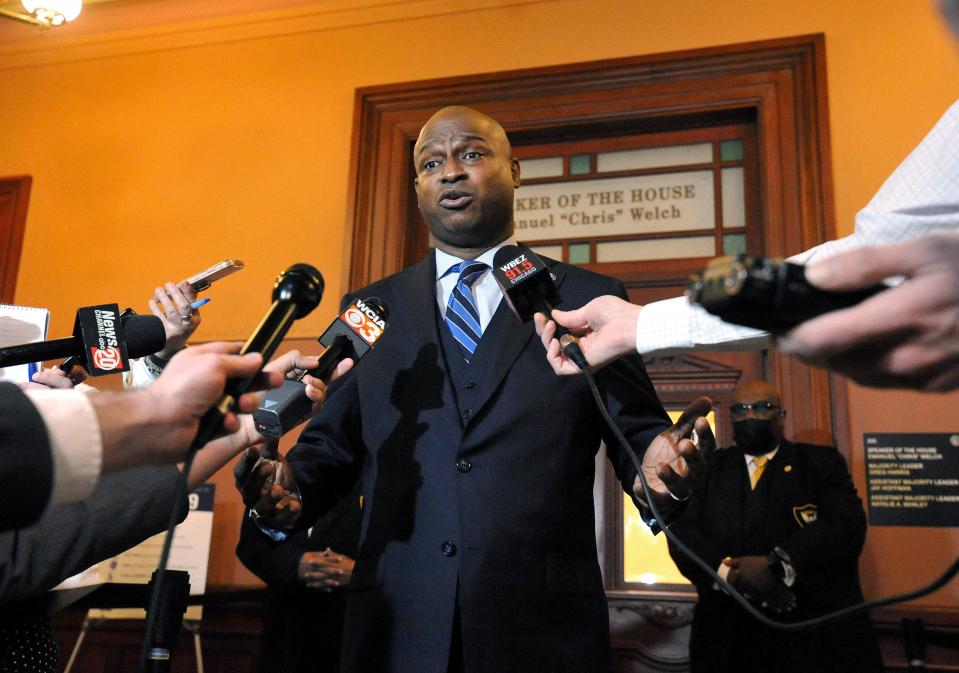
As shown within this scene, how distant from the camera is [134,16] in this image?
18.4 ft

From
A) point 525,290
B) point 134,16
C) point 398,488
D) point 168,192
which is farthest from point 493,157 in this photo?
point 134,16

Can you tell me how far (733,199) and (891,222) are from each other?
10.5 ft

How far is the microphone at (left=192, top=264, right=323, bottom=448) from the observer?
3.71ft

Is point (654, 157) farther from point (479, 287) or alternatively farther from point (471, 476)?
point (471, 476)

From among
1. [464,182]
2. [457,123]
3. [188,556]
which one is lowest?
[188,556]

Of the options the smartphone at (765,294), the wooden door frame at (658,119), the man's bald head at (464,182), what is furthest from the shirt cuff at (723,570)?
the smartphone at (765,294)

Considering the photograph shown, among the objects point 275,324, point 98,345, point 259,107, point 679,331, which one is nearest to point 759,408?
point 679,331

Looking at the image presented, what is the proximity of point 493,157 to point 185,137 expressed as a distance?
3.45 metres

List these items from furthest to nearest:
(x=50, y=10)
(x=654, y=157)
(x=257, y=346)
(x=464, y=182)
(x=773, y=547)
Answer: (x=654, y=157), (x=50, y=10), (x=773, y=547), (x=464, y=182), (x=257, y=346)

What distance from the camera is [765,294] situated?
91 cm

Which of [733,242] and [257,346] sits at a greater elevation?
[733,242]

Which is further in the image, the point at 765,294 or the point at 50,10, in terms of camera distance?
the point at 50,10

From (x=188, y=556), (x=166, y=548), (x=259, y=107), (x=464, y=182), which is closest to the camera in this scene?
(x=166, y=548)

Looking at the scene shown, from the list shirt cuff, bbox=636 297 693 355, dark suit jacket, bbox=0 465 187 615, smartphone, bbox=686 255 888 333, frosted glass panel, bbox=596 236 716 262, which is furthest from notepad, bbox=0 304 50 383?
frosted glass panel, bbox=596 236 716 262
